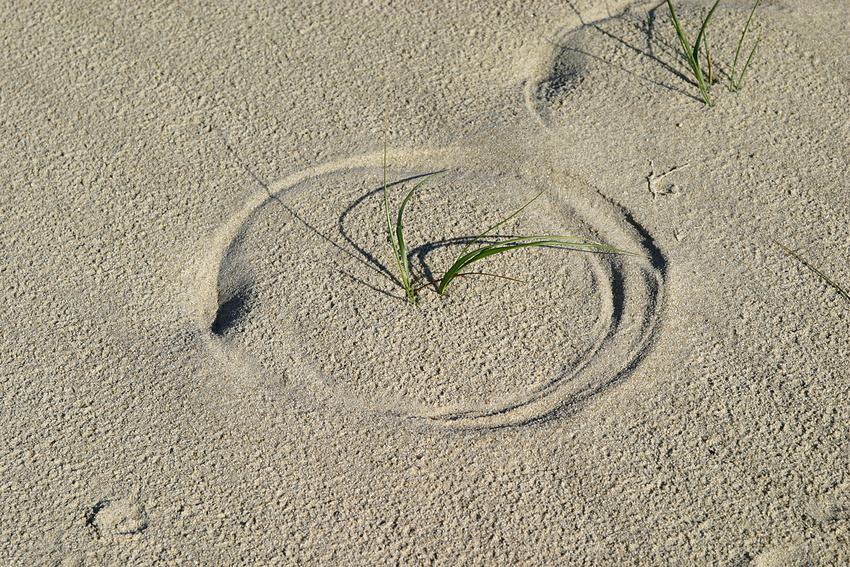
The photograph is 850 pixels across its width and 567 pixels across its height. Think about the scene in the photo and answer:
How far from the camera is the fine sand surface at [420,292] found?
1.86 meters

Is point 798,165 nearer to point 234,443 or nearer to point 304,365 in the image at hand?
point 304,365

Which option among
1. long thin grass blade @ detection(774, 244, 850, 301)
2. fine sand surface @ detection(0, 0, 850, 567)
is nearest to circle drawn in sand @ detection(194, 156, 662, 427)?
fine sand surface @ detection(0, 0, 850, 567)

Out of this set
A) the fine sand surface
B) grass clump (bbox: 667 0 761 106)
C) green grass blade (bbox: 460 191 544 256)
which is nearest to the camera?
the fine sand surface

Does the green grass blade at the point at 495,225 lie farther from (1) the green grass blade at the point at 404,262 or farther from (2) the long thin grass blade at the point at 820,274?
(2) the long thin grass blade at the point at 820,274

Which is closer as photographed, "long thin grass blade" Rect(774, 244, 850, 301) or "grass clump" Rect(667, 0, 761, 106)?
"long thin grass blade" Rect(774, 244, 850, 301)

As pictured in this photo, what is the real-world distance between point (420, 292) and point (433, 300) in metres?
Answer: 0.04

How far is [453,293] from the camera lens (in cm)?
223

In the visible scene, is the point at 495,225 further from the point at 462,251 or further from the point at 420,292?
the point at 420,292

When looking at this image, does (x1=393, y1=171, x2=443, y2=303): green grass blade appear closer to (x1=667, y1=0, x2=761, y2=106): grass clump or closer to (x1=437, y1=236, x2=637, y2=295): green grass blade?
(x1=437, y1=236, x2=637, y2=295): green grass blade

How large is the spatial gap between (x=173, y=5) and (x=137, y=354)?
1.41 metres

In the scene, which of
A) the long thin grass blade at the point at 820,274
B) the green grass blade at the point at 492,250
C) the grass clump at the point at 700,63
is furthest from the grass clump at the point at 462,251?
the grass clump at the point at 700,63

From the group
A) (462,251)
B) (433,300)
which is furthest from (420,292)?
(462,251)

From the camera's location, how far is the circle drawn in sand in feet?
6.77

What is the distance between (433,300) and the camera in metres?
2.21
